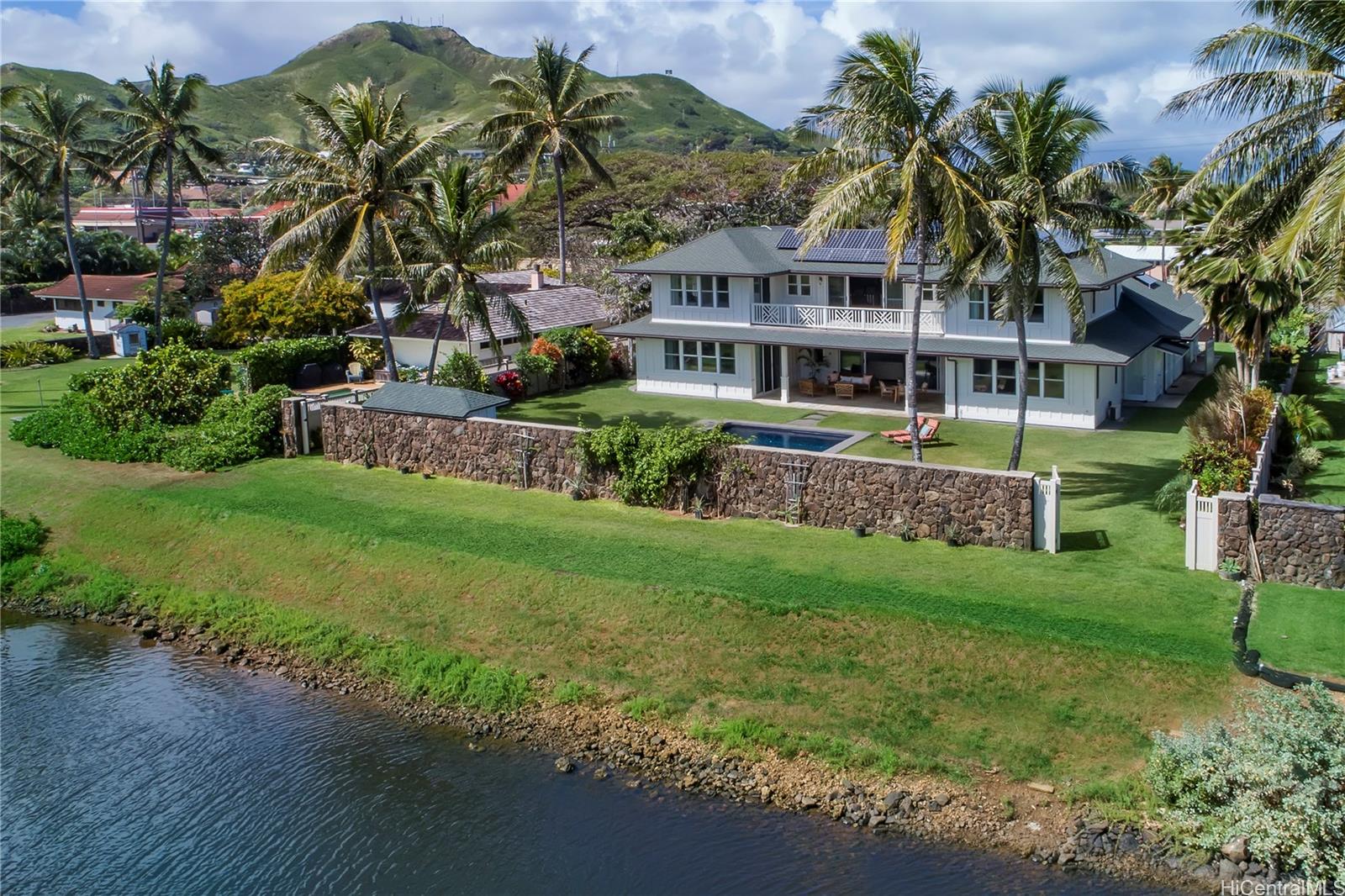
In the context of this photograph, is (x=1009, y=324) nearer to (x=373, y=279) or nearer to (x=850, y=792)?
(x=373, y=279)

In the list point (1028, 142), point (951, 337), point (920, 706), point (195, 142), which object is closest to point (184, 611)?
point (920, 706)

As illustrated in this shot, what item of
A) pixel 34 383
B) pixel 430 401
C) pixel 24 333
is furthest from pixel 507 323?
pixel 24 333

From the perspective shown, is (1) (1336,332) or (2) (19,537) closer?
(2) (19,537)

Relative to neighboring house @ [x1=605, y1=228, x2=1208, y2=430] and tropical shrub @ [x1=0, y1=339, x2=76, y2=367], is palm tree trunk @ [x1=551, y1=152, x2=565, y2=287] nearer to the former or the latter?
neighboring house @ [x1=605, y1=228, x2=1208, y2=430]

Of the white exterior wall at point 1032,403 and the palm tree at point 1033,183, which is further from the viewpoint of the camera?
the white exterior wall at point 1032,403

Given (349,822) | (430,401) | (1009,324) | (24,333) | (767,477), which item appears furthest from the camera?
(24,333)

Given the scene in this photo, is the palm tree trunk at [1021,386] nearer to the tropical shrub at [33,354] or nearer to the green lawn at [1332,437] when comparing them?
the green lawn at [1332,437]

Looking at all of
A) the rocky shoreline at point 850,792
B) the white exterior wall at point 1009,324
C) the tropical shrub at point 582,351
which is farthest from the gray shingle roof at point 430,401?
the white exterior wall at point 1009,324
